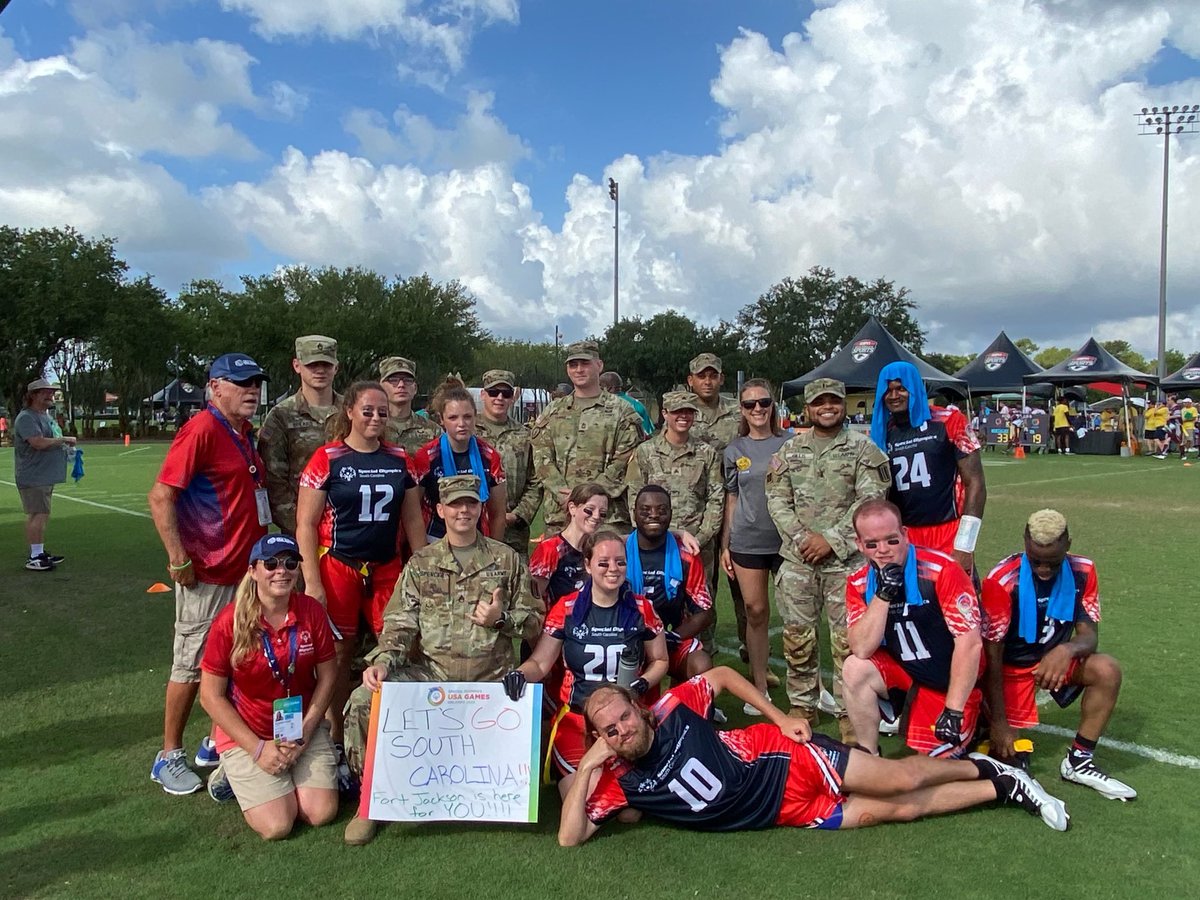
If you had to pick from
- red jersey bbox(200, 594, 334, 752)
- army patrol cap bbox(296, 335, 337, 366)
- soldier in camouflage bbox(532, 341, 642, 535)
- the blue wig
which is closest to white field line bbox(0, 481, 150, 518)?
army patrol cap bbox(296, 335, 337, 366)

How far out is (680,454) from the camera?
537cm

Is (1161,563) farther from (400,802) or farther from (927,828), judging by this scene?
(400,802)

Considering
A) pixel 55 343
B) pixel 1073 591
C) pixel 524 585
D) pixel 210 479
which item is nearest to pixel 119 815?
pixel 210 479

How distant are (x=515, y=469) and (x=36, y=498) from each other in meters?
6.26

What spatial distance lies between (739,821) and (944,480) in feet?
7.53

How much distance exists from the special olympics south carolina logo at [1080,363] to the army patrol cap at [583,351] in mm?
28822

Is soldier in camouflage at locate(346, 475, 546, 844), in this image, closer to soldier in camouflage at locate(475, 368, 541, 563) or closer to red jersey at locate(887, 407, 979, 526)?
soldier in camouflage at locate(475, 368, 541, 563)

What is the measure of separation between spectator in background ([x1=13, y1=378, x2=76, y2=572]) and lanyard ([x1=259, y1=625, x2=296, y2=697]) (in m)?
6.39

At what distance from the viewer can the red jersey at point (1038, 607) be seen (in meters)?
4.12

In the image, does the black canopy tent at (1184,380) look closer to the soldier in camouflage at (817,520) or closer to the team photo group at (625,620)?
the team photo group at (625,620)

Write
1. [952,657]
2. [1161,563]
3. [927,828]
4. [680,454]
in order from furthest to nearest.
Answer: [1161,563], [680,454], [952,657], [927,828]

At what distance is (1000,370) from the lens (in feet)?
114

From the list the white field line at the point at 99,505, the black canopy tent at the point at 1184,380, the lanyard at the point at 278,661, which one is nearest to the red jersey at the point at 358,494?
the lanyard at the point at 278,661

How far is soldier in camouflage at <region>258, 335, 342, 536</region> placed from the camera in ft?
16.2
